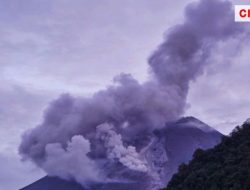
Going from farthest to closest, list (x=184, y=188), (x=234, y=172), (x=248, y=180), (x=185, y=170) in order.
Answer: (x=185, y=170)
(x=184, y=188)
(x=234, y=172)
(x=248, y=180)

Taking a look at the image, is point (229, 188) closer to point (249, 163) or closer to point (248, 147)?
point (249, 163)

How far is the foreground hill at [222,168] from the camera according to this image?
44.3 metres

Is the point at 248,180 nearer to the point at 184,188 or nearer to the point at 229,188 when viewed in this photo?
the point at 229,188

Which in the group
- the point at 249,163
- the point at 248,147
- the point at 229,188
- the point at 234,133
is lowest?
the point at 229,188

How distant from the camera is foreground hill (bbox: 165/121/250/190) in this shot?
44312 mm

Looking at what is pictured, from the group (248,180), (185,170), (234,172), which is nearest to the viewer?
(248,180)

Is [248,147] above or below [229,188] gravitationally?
above

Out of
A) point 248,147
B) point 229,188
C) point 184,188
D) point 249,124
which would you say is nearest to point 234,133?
point 249,124

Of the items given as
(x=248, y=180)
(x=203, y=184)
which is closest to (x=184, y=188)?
(x=203, y=184)

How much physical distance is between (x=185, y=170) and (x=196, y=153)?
2871 mm

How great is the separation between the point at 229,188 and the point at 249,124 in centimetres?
1690

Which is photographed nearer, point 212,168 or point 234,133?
point 212,168

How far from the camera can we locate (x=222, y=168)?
4922 centimetres

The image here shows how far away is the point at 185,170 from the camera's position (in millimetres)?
56281
